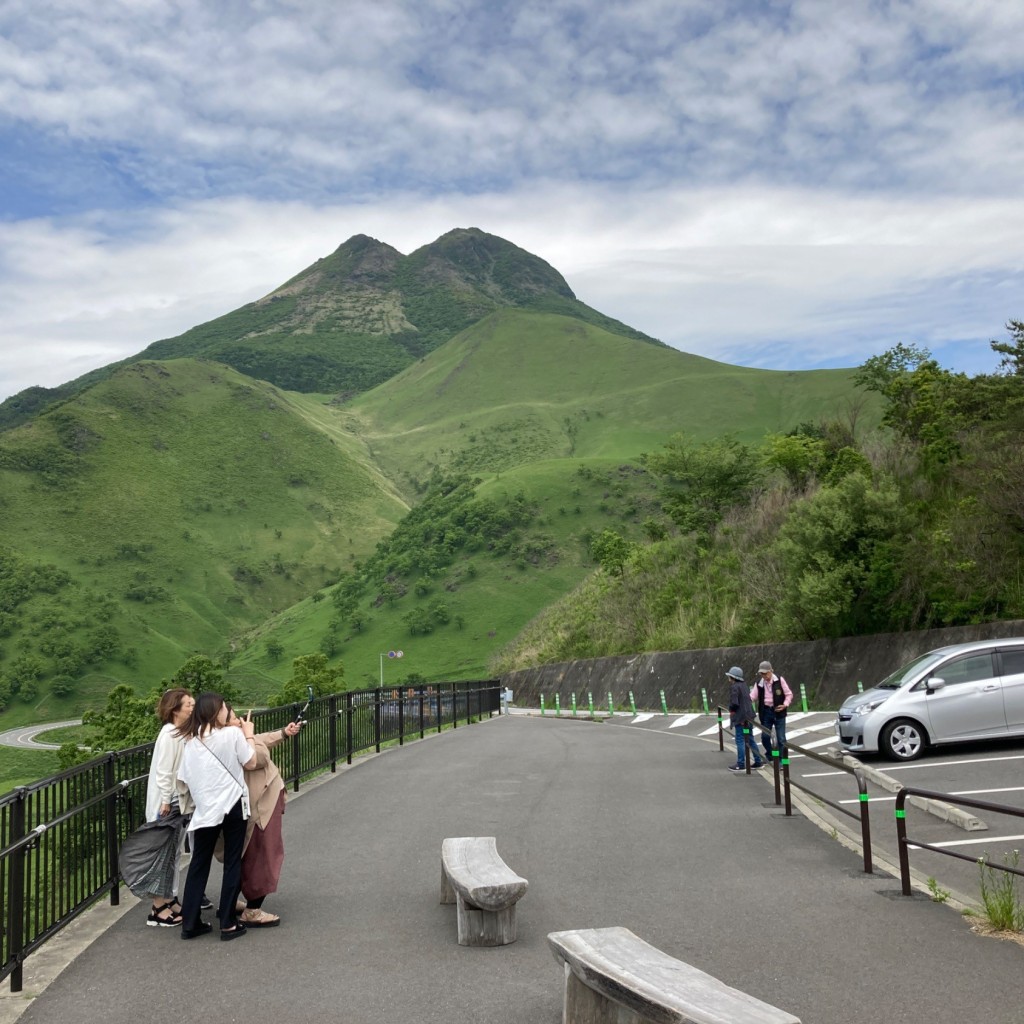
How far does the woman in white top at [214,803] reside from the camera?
24.4 feet

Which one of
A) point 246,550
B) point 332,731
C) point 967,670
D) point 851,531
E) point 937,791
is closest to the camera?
point 937,791

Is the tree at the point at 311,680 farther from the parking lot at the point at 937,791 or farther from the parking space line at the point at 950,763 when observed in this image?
the parking space line at the point at 950,763

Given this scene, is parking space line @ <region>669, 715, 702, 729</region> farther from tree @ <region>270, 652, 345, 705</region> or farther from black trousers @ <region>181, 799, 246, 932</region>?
tree @ <region>270, 652, 345, 705</region>

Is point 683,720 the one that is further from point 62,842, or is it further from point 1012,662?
point 62,842

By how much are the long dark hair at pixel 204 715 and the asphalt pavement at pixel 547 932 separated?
55.9 inches

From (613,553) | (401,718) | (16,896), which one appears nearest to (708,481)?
(613,553)

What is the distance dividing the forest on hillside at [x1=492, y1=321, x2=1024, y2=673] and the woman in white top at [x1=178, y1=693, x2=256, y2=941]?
22478 millimetres

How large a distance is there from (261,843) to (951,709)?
11.6 meters

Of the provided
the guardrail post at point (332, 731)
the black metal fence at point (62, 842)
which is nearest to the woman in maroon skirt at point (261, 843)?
the black metal fence at point (62, 842)

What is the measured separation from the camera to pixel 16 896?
654 centimetres

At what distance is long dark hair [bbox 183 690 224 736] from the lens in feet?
24.8

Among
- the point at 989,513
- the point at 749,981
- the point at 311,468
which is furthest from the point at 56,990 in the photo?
the point at 311,468

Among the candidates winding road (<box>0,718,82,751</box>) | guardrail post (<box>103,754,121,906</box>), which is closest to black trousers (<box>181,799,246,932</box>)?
guardrail post (<box>103,754,121,906</box>)

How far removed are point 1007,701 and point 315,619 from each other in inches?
5199
